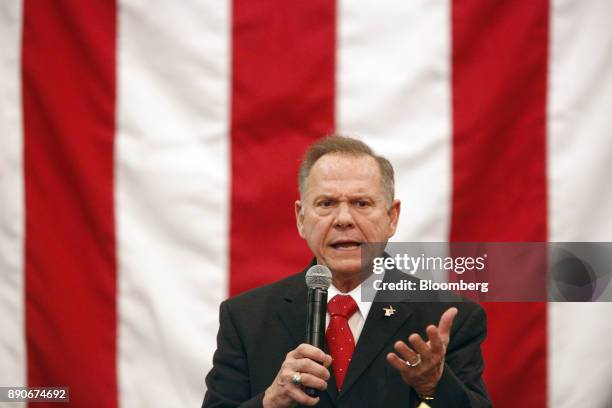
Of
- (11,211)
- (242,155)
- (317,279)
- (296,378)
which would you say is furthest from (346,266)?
(11,211)

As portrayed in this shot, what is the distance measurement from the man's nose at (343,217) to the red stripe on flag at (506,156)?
0.70 metres

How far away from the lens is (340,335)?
195 cm

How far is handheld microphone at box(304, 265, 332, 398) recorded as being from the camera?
161cm

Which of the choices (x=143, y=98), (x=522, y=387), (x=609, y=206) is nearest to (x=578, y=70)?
(x=609, y=206)

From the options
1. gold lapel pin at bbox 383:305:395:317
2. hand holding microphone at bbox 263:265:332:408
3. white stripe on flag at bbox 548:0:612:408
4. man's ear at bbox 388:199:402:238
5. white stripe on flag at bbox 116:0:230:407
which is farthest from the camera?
white stripe on flag at bbox 116:0:230:407

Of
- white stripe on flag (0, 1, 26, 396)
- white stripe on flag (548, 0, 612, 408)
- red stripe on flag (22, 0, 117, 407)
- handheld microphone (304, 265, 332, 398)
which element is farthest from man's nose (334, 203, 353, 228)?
white stripe on flag (0, 1, 26, 396)

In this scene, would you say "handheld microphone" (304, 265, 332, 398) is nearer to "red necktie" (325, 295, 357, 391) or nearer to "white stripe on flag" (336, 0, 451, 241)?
"red necktie" (325, 295, 357, 391)

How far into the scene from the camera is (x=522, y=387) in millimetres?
2598

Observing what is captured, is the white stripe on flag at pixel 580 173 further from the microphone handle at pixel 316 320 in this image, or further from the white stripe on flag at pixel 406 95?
the microphone handle at pixel 316 320

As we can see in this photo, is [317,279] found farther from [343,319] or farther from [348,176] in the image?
[348,176]

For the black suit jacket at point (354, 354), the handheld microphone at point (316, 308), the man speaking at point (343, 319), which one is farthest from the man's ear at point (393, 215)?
the handheld microphone at point (316, 308)

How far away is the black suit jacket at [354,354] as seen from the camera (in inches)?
73.4

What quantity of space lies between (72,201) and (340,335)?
1191 mm

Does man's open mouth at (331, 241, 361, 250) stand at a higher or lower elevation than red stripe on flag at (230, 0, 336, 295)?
lower
